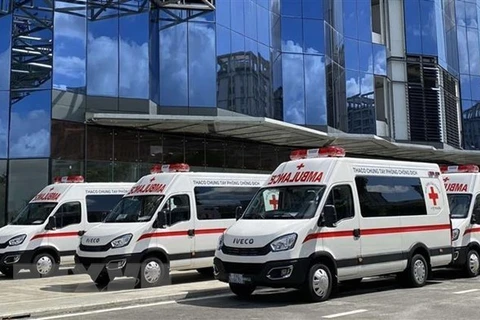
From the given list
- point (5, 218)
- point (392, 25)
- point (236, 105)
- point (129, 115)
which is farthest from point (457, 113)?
point (5, 218)

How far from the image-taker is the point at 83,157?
75.6 feet

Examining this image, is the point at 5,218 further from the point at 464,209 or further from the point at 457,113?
the point at 457,113

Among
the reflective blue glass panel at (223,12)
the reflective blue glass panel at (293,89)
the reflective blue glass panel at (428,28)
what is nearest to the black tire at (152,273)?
the reflective blue glass panel at (223,12)

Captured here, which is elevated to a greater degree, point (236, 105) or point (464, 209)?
point (236, 105)

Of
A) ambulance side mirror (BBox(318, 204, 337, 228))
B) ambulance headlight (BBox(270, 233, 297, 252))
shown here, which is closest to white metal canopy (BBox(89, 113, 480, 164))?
ambulance side mirror (BBox(318, 204, 337, 228))

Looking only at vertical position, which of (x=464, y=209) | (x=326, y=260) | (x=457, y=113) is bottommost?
(x=326, y=260)

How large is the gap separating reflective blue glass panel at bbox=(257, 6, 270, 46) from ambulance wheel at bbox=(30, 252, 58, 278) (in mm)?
16012

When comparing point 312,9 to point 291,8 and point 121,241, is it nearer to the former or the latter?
point 291,8

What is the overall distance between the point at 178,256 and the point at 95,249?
1.90 meters

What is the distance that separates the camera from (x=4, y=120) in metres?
22.5

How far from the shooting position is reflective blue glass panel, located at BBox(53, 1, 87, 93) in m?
22.5

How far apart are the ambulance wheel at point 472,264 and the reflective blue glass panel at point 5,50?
17191 millimetres

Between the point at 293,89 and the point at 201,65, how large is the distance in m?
6.16

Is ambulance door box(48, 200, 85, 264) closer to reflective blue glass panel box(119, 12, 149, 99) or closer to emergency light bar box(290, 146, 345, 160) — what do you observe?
emergency light bar box(290, 146, 345, 160)
